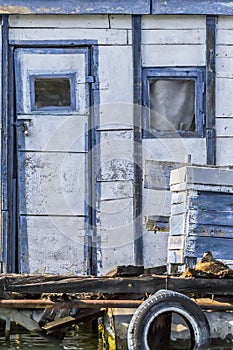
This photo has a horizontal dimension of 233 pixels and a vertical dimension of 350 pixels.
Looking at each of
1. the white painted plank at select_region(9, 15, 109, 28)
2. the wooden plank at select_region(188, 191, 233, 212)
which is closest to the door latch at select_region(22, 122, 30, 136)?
the white painted plank at select_region(9, 15, 109, 28)

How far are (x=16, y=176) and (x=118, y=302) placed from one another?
395 centimetres

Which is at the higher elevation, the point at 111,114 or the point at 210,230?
the point at 111,114

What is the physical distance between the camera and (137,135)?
11.7 metres

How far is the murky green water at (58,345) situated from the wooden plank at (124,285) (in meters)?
0.90

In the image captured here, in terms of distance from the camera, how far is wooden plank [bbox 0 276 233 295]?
827 centimetres

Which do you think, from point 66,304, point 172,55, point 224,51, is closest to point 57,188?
point 172,55

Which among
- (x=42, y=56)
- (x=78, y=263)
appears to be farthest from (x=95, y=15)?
(x=78, y=263)

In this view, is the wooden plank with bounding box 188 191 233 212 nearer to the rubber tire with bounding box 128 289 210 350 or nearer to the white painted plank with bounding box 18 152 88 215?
the rubber tire with bounding box 128 289 210 350

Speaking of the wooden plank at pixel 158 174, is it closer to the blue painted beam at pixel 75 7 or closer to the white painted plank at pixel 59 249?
the white painted plank at pixel 59 249

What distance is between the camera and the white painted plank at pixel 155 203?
11578 mm

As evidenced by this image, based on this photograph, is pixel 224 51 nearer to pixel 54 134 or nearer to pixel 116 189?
pixel 116 189

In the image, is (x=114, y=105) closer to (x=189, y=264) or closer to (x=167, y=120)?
(x=167, y=120)

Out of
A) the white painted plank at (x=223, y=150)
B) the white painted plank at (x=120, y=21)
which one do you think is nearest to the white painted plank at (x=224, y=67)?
the white painted plank at (x=223, y=150)

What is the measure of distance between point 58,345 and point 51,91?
3.94 meters
